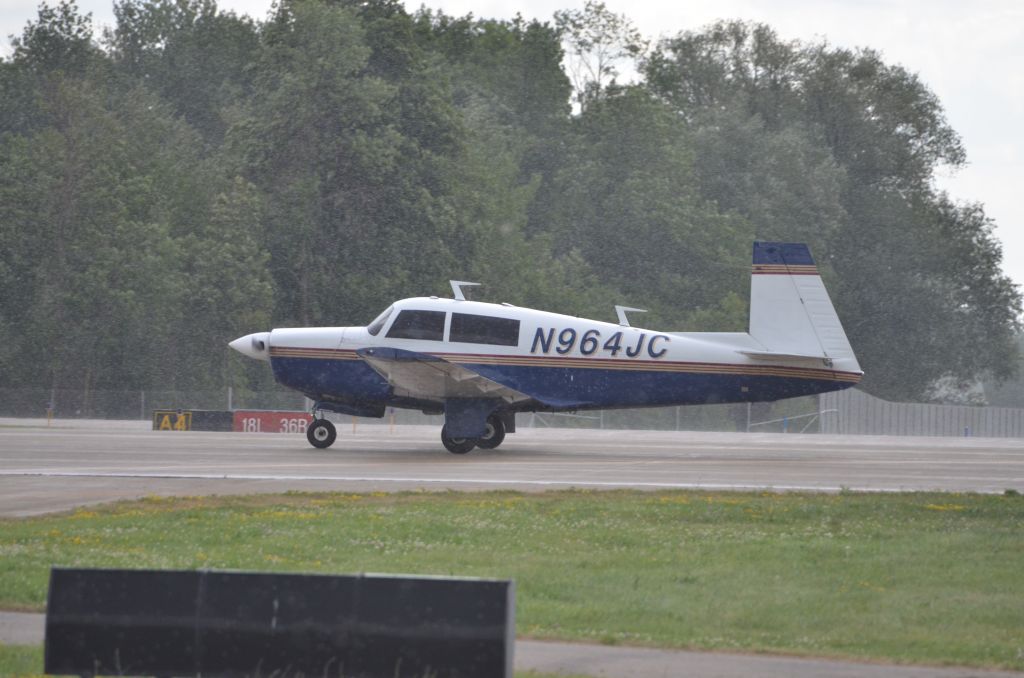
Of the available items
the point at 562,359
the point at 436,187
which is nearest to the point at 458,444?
the point at 562,359

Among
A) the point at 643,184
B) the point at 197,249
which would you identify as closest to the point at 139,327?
the point at 197,249

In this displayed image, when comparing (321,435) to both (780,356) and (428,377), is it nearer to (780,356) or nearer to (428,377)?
(428,377)

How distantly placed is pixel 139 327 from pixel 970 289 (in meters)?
50.6

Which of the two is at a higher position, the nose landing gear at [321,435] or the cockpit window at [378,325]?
the cockpit window at [378,325]

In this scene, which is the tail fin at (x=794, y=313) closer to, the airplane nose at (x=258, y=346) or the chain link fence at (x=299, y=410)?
the airplane nose at (x=258, y=346)

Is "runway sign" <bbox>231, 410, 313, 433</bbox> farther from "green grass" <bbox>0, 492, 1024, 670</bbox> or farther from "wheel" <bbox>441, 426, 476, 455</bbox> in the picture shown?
"green grass" <bbox>0, 492, 1024, 670</bbox>

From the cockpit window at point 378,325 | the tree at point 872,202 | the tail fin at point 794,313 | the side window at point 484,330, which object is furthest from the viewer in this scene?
the tree at point 872,202

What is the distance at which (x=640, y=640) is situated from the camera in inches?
378

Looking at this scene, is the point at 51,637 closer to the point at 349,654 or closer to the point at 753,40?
the point at 349,654

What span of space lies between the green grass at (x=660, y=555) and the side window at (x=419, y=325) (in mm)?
8115

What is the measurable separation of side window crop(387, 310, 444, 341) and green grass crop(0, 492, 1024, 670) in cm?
812

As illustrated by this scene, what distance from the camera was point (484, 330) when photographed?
25.8 meters

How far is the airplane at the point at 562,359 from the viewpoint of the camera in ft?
81.7

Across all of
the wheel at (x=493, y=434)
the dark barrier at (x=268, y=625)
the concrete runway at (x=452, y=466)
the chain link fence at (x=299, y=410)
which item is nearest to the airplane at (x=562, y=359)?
the wheel at (x=493, y=434)
